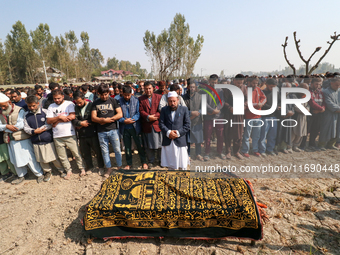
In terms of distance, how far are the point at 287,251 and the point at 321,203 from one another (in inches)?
51.4

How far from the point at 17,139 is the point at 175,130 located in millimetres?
3014

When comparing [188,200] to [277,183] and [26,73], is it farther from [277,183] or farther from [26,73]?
[26,73]

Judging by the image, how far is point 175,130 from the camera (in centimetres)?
333

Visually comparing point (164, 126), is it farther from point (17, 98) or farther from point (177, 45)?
point (177, 45)

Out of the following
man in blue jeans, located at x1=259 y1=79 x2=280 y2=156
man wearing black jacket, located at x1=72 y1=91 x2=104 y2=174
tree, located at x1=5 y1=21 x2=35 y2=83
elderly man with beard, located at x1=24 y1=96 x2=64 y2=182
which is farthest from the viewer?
tree, located at x1=5 y1=21 x2=35 y2=83

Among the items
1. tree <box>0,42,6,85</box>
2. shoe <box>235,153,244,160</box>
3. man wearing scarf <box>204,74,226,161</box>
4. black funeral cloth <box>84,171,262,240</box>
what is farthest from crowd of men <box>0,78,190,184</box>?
tree <box>0,42,6,85</box>

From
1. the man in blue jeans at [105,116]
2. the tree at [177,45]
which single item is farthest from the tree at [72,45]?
the man in blue jeans at [105,116]

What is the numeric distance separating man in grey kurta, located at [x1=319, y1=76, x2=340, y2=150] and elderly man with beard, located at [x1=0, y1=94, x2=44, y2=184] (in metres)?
5.37

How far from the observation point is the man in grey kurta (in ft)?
10.2

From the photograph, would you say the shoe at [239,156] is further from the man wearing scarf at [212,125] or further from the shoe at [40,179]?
the shoe at [40,179]

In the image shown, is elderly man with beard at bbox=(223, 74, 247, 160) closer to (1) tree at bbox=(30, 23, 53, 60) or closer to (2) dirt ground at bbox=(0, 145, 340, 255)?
(2) dirt ground at bbox=(0, 145, 340, 255)

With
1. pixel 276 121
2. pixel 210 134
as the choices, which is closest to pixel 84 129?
pixel 210 134

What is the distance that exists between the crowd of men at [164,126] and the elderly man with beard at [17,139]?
1 cm

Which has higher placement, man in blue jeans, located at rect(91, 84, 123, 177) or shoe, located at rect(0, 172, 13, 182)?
man in blue jeans, located at rect(91, 84, 123, 177)
